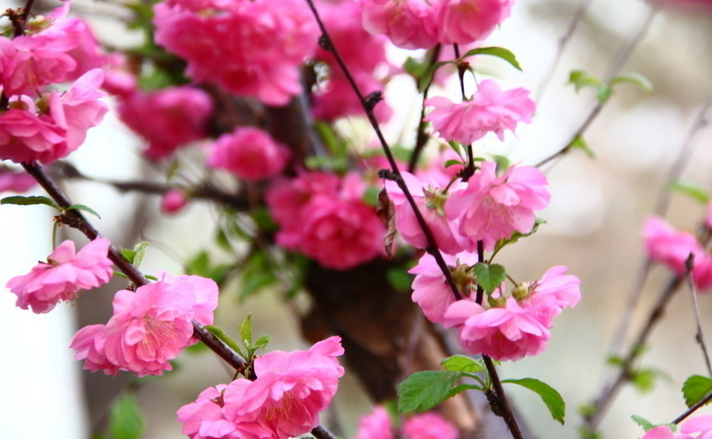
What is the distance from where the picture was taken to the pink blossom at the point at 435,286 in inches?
13.0

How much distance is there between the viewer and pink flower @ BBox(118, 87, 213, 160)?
0.88 metres

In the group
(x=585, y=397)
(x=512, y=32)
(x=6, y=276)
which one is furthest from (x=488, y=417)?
(x=585, y=397)

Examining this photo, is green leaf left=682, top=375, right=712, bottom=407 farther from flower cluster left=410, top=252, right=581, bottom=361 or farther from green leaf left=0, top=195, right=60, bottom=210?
green leaf left=0, top=195, right=60, bottom=210

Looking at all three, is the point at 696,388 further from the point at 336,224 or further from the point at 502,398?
the point at 336,224

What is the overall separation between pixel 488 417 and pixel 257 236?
390mm

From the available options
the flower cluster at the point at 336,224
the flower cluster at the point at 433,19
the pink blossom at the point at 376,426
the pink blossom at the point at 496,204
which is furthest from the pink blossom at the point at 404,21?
the pink blossom at the point at 376,426

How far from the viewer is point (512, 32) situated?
1.65 m

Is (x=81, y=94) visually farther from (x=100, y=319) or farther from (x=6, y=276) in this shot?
(x=100, y=319)

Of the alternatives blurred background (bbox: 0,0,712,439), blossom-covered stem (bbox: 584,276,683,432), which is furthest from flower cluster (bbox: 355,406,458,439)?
blurred background (bbox: 0,0,712,439)

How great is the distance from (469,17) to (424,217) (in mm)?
116

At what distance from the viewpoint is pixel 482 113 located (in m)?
0.32

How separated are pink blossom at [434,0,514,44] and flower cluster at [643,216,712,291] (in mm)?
507

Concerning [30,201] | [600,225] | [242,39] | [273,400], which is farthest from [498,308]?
[600,225]

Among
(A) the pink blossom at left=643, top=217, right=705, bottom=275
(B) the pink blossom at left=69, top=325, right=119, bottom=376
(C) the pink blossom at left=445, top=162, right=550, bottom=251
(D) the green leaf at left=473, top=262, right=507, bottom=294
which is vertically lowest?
(A) the pink blossom at left=643, top=217, right=705, bottom=275
